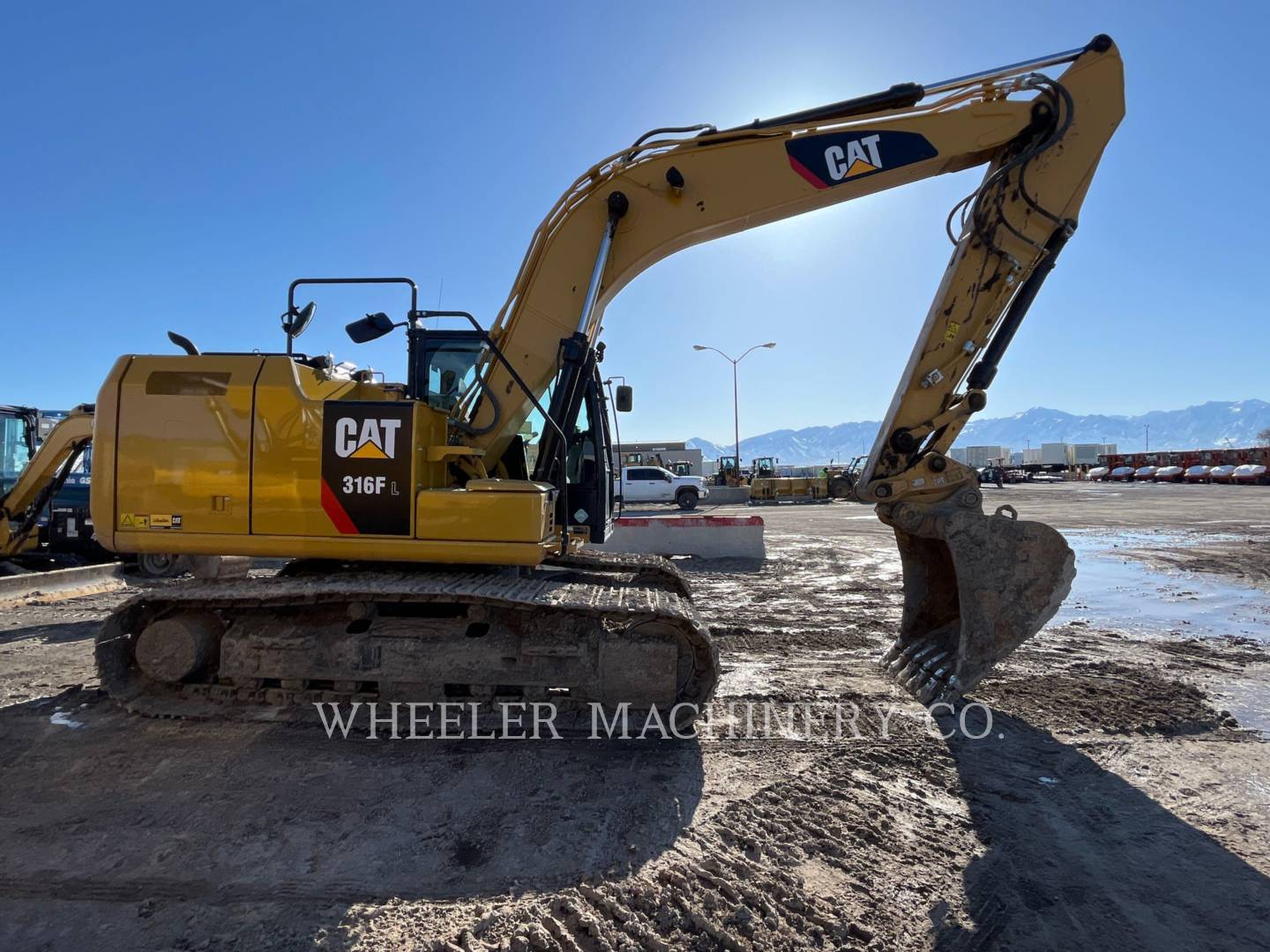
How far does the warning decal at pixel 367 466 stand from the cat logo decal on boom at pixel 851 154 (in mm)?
3299

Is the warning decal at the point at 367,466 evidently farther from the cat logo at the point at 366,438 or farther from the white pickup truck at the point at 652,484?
the white pickup truck at the point at 652,484

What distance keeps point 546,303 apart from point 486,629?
7.76ft

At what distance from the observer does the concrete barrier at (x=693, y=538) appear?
12711 mm

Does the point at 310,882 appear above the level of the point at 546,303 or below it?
below

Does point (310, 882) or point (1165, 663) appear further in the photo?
point (1165, 663)

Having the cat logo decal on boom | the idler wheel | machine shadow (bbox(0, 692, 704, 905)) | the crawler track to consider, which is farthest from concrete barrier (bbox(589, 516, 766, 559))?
machine shadow (bbox(0, 692, 704, 905))

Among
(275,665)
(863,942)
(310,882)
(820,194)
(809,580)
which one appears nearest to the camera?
(863,942)

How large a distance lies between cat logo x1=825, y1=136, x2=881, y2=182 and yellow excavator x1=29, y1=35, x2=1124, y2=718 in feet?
0.06

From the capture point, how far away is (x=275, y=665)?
4.53m

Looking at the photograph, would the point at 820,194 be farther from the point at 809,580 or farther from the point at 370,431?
the point at 809,580

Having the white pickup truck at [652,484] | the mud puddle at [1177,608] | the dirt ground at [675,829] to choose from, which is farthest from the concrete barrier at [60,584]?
the white pickup truck at [652,484]

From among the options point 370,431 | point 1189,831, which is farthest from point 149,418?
point 1189,831

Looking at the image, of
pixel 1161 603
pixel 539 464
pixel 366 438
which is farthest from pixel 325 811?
pixel 1161 603

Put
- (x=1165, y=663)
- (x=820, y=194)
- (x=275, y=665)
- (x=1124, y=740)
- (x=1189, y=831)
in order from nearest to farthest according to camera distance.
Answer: (x=1189, y=831) → (x=1124, y=740) → (x=275, y=665) → (x=820, y=194) → (x=1165, y=663)
